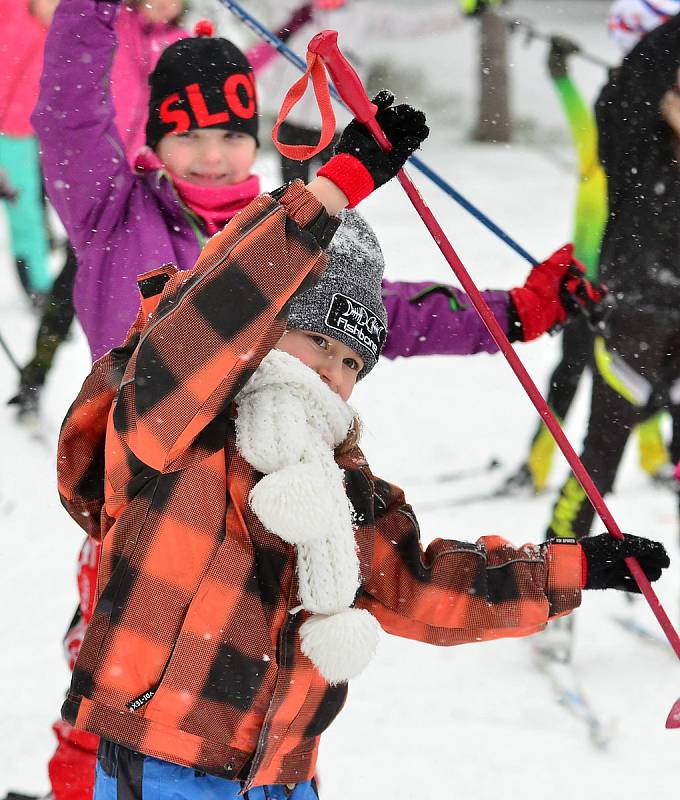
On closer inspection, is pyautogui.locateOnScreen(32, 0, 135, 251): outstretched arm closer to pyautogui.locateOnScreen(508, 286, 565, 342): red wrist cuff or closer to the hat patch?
the hat patch

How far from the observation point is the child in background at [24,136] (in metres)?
4.84

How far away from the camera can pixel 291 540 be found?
1.48 m

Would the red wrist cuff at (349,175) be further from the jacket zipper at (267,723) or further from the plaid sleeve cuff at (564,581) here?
the plaid sleeve cuff at (564,581)

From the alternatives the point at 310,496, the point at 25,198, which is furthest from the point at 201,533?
the point at 25,198

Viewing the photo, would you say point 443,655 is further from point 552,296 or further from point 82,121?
point 82,121

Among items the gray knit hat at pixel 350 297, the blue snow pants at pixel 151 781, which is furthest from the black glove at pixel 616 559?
the blue snow pants at pixel 151 781

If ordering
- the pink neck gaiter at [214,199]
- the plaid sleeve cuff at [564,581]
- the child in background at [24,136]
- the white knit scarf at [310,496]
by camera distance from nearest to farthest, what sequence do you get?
the white knit scarf at [310,496] < the plaid sleeve cuff at [564,581] < the pink neck gaiter at [214,199] < the child in background at [24,136]

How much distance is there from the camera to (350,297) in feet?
5.63

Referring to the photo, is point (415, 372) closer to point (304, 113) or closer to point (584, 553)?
point (304, 113)

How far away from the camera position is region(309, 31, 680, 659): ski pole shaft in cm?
145

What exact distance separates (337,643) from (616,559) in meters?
0.58

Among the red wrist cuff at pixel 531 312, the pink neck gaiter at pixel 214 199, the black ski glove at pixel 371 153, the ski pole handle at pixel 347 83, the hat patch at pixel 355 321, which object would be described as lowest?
the red wrist cuff at pixel 531 312

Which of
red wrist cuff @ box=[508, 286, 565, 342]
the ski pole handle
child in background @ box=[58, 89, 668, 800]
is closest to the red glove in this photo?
red wrist cuff @ box=[508, 286, 565, 342]

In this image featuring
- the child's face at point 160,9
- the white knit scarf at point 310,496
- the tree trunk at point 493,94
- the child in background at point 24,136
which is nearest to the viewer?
the white knit scarf at point 310,496
